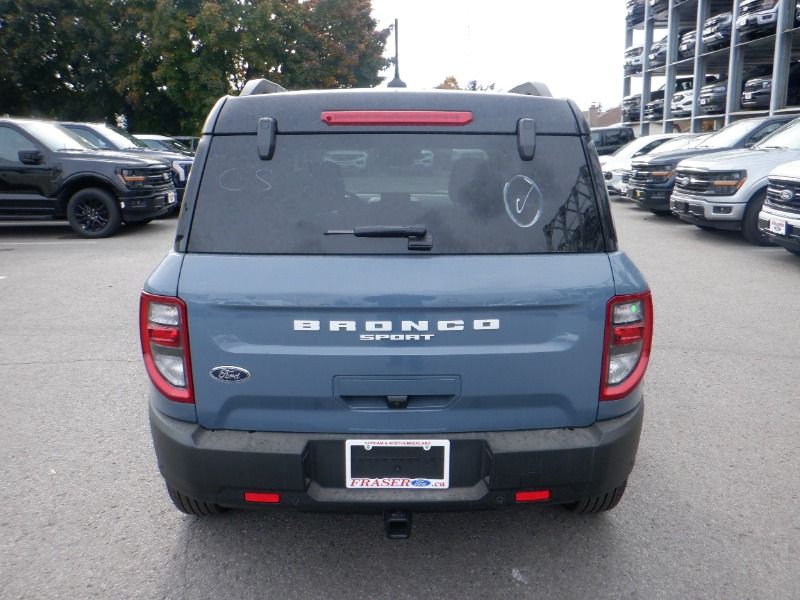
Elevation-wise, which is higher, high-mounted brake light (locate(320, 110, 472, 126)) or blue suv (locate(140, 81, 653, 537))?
high-mounted brake light (locate(320, 110, 472, 126))

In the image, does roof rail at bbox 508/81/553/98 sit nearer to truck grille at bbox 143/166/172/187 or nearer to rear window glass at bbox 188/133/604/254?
rear window glass at bbox 188/133/604/254

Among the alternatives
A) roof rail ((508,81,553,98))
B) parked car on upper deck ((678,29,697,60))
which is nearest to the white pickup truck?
roof rail ((508,81,553,98))

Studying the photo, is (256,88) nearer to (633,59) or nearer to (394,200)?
(394,200)

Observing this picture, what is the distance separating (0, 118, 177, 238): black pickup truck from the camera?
1230cm

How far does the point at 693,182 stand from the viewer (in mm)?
11961

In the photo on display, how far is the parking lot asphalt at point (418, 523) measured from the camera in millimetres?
2854

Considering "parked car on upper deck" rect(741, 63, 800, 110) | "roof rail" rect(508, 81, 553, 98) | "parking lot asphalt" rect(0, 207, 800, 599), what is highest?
"parked car on upper deck" rect(741, 63, 800, 110)

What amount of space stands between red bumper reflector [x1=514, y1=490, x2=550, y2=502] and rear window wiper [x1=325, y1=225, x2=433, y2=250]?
2.99ft

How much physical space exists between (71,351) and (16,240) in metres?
7.84

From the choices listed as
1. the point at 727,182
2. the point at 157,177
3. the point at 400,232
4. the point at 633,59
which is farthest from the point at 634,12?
the point at 400,232

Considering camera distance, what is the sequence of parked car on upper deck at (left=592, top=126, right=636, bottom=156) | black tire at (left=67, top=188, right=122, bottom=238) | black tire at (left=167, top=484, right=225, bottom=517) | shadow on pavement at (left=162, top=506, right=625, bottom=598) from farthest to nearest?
parked car on upper deck at (left=592, top=126, right=636, bottom=156)
black tire at (left=67, top=188, right=122, bottom=238)
black tire at (left=167, top=484, right=225, bottom=517)
shadow on pavement at (left=162, top=506, right=625, bottom=598)

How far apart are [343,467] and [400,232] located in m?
0.83

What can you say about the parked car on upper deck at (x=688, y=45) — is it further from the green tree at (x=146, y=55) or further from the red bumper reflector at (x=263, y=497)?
the red bumper reflector at (x=263, y=497)

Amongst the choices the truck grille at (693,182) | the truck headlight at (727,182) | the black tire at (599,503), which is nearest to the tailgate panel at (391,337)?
the black tire at (599,503)
